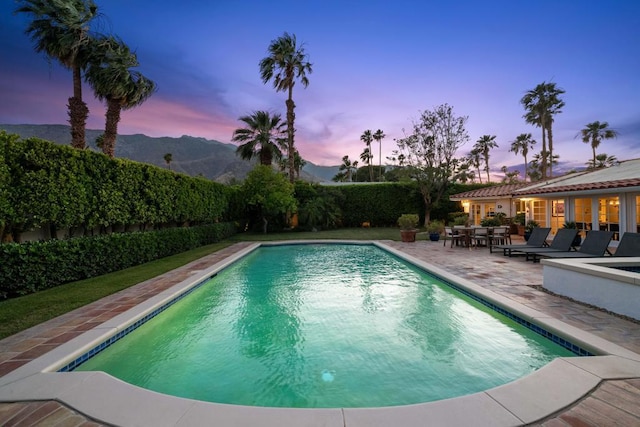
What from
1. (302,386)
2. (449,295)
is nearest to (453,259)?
(449,295)

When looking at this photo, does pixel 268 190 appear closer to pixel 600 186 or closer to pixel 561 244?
pixel 561 244

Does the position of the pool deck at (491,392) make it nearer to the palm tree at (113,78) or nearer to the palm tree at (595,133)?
the palm tree at (113,78)

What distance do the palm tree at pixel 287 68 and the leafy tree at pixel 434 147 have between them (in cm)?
999

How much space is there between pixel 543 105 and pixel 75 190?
38.9 metres

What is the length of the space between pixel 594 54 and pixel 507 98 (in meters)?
4.73

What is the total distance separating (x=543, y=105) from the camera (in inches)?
1192

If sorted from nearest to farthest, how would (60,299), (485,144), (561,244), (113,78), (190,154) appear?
(60,299)
(561,244)
(113,78)
(485,144)
(190,154)

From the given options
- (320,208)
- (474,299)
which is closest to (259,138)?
(320,208)

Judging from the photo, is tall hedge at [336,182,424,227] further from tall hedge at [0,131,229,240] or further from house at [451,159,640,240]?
tall hedge at [0,131,229,240]

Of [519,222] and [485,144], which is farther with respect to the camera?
[485,144]

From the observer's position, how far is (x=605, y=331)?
388 centimetres

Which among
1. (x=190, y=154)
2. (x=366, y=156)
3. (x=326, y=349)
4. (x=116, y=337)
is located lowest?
(x=326, y=349)

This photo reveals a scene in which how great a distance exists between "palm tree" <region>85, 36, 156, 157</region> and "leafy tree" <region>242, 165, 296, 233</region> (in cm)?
801

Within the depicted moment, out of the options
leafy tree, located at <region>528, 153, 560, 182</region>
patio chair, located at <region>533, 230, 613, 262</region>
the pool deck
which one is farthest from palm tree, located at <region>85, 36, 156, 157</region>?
leafy tree, located at <region>528, 153, 560, 182</region>
